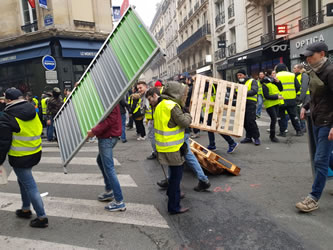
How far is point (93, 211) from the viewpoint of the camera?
387cm

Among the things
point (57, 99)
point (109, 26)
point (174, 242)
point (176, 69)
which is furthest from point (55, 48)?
point (176, 69)

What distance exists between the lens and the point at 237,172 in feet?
15.9

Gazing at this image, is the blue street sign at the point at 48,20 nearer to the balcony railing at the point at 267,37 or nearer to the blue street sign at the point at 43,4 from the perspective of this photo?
the blue street sign at the point at 43,4

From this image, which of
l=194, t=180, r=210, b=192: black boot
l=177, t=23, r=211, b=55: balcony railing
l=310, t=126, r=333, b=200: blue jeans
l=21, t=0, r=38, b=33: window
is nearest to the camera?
l=310, t=126, r=333, b=200: blue jeans

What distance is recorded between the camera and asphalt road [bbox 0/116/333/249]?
9.67 feet

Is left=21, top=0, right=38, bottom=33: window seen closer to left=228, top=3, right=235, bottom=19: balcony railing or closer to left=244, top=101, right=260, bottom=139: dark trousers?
left=244, top=101, right=260, bottom=139: dark trousers

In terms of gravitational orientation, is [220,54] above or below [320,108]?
above

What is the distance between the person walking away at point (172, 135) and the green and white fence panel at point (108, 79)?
73 centimetres

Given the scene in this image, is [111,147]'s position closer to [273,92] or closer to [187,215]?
[187,215]

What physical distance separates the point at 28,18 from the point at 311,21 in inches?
616

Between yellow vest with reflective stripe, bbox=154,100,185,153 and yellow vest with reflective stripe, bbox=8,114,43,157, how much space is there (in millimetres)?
1435

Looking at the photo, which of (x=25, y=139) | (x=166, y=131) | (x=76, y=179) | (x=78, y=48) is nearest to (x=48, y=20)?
(x=78, y=48)

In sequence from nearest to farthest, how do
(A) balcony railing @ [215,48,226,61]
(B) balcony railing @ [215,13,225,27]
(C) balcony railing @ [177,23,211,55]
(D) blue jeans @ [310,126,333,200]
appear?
(D) blue jeans @ [310,126,333,200], (B) balcony railing @ [215,13,225,27], (A) balcony railing @ [215,48,226,61], (C) balcony railing @ [177,23,211,55]

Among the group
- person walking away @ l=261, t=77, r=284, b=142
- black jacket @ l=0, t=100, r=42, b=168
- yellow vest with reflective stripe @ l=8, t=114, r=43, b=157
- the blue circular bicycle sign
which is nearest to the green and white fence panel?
yellow vest with reflective stripe @ l=8, t=114, r=43, b=157
